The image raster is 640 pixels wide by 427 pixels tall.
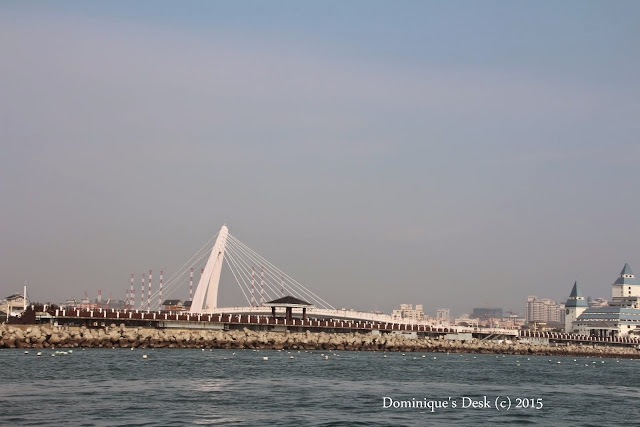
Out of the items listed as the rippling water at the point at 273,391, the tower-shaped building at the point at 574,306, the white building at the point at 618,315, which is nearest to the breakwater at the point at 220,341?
the rippling water at the point at 273,391

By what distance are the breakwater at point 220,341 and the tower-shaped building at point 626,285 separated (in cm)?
8024

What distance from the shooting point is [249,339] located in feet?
228

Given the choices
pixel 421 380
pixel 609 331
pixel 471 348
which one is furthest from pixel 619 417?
pixel 609 331

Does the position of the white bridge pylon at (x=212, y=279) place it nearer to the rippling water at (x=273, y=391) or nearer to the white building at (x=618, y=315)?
the rippling water at (x=273, y=391)

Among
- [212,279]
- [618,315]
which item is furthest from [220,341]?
[618,315]

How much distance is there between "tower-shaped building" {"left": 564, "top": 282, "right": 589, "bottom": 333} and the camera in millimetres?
163125

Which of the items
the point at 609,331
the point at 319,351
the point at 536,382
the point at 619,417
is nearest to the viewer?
the point at 619,417

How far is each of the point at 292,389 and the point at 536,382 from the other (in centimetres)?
1682

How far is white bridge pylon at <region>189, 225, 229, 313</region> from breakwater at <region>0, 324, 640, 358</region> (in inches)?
467

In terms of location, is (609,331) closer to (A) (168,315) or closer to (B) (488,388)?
(A) (168,315)

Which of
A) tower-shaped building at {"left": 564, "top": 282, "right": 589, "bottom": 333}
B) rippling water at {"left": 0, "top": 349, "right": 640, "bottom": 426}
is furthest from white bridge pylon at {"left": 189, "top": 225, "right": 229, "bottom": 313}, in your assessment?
tower-shaped building at {"left": 564, "top": 282, "right": 589, "bottom": 333}

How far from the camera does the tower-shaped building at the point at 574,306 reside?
163125 mm

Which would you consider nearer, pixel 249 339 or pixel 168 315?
pixel 249 339

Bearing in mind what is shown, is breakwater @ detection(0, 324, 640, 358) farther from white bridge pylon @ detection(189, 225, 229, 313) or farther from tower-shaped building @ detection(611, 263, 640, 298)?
tower-shaped building @ detection(611, 263, 640, 298)
